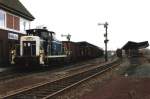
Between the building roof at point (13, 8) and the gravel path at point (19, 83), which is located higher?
the building roof at point (13, 8)

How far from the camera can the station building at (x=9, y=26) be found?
110ft

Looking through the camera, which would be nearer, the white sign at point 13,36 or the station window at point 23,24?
the white sign at point 13,36

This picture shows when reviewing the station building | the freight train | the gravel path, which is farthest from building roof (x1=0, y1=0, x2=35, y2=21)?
the gravel path

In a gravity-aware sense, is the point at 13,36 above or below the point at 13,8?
below

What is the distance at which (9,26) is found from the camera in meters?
35.7

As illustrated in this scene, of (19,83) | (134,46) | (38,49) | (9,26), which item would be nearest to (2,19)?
(9,26)

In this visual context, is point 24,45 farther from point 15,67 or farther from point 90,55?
point 90,55

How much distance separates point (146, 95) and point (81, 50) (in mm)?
38134

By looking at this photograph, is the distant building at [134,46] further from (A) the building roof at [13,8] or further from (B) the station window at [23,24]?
(B) the station window at [23,24]

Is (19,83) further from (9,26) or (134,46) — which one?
(134,46)

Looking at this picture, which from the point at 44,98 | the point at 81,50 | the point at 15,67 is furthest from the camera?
the point at 81,50

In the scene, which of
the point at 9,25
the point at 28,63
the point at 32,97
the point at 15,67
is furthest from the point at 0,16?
the point at 32,97

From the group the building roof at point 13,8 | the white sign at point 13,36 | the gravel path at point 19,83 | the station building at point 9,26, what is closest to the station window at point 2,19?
the station building at point 9,26

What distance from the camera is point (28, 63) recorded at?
29000 mm
